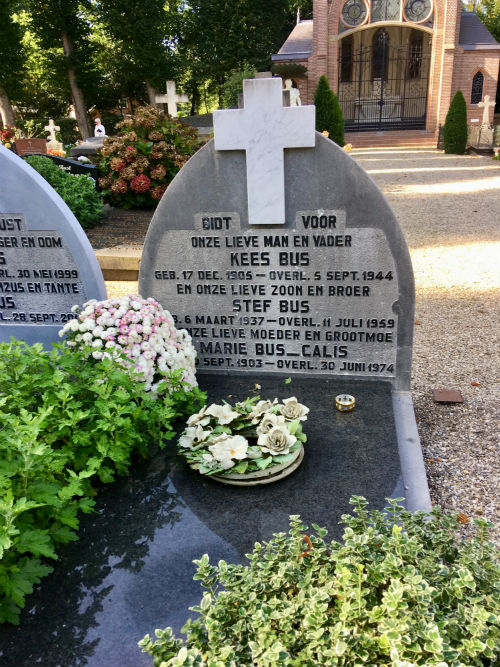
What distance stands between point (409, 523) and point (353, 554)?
12.4 inches

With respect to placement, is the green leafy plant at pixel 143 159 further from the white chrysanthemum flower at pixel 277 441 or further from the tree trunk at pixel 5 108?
the tree trunk at pixel 5 108

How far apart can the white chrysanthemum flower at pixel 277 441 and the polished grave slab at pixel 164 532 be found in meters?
0.17

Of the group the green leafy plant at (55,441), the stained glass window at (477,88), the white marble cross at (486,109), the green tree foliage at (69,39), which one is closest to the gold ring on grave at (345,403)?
the green leafy plant at (55,441)

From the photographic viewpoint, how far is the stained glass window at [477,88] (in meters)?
26.7

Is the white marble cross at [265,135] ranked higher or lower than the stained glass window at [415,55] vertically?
lower

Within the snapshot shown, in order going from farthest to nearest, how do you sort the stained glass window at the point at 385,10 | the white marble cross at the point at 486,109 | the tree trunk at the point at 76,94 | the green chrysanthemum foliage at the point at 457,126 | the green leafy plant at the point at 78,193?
the tree trunk at the point at 76,94, the stained glass window at the point at 385,10, the white marble cross at the point at 486,109, the green chrysanthemum foliage at the point at 457,126, the green leafy plant at the point at 78,193

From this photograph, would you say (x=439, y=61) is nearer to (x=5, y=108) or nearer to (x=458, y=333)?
(x=5, y=108)

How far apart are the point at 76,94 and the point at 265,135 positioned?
30.9 metres

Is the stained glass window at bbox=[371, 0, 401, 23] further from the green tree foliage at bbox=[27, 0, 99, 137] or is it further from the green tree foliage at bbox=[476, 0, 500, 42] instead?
the green tree foliage at bbox=[27, 0, 99, 137]

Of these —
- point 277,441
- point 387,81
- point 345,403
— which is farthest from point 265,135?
point 387,81

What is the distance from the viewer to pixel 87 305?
365cm

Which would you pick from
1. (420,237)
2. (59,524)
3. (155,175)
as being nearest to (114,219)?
(155,175)

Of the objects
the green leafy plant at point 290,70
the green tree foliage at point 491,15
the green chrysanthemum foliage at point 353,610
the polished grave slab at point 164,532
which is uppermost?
the green tree foliage at point 491,15

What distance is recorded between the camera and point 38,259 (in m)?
4.12
